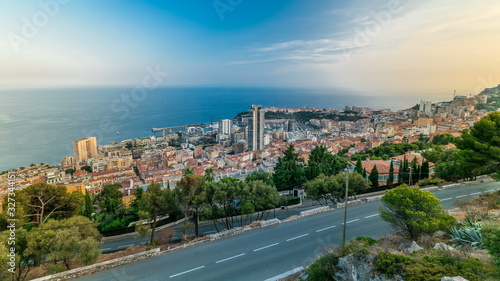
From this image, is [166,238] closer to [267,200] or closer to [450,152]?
[267,200]

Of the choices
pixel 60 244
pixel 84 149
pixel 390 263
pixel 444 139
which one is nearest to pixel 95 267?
pixel 60 244

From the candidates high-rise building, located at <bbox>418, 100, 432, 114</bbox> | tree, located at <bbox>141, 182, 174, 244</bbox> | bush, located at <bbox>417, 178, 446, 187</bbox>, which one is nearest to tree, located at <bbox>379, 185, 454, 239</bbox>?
tree, located at <bbox>141, 182, 174, 244</bbox>

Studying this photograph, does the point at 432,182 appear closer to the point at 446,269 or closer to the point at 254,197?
the point at 254,197

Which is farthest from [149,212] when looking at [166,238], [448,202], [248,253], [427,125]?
[427,125]

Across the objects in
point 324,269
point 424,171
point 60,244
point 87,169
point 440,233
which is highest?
point 440,233

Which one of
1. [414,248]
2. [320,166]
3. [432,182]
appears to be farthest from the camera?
[320,166]

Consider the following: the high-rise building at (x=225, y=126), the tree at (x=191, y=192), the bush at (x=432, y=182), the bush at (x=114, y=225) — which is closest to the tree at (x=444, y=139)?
the bush at (x=432, y=182)

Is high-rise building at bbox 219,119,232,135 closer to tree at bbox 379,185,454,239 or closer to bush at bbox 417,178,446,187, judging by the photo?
bush at bbox 417,178,446,187
